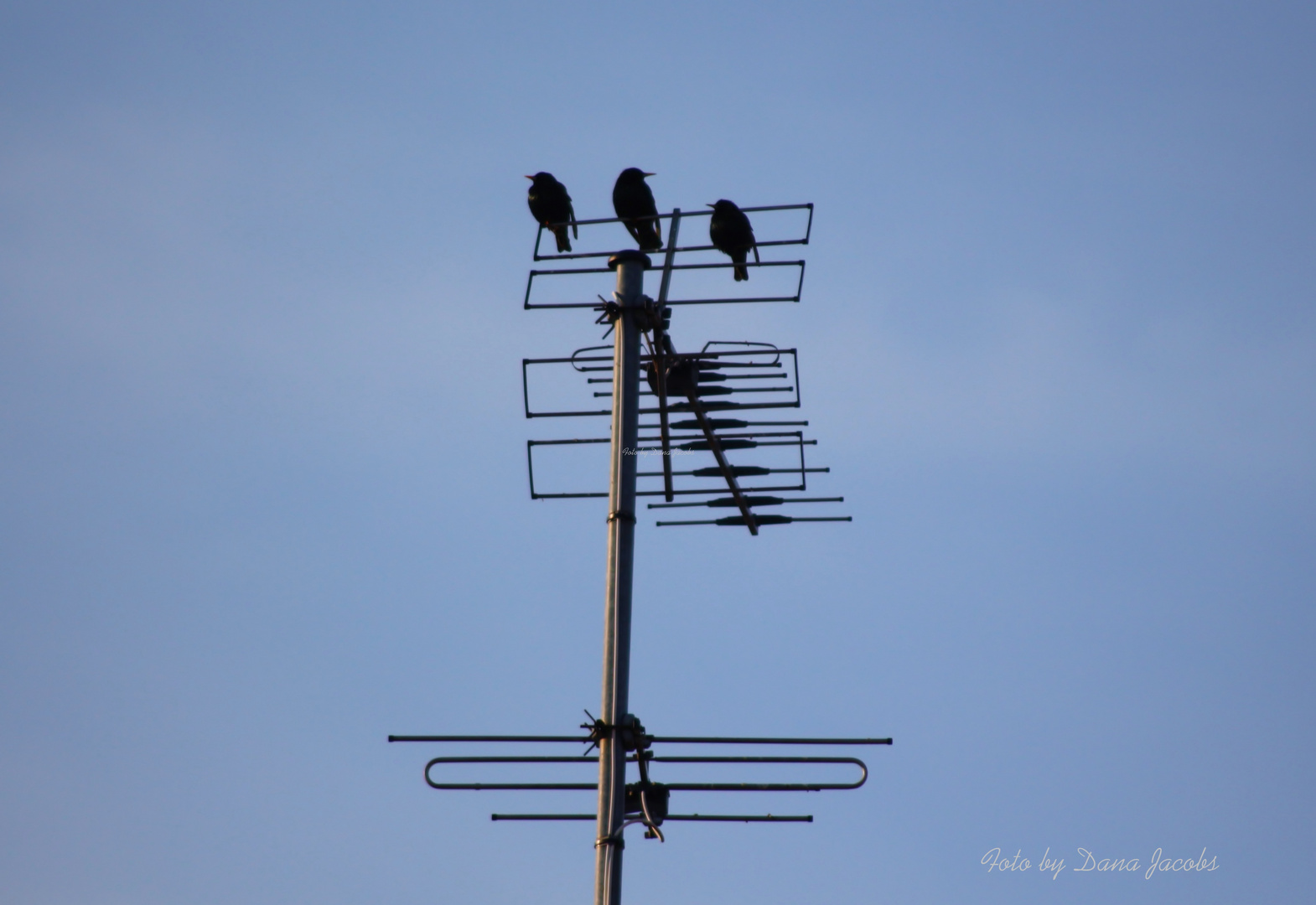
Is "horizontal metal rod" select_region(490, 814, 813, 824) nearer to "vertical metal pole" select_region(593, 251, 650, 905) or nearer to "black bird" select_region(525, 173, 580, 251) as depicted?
"vertical metal pole" select_region(593, 251, 650, 905)

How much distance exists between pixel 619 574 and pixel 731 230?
10.0 ft

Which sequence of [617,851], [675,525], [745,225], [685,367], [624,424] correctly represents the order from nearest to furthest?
[617,851] < [624,424] < [685,367] < [675,525] < [745,225]

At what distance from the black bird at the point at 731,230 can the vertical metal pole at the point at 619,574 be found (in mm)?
1545

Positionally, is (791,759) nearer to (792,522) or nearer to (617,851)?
(617,851)

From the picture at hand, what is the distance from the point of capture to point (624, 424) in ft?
22.5

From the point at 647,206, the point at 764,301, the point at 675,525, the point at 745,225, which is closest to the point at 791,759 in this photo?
the point at 675,525

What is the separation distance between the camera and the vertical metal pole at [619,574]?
634cm

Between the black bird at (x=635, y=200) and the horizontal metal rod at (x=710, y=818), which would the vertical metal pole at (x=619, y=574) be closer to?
the horizontal metal rod at (x=710, y=818)

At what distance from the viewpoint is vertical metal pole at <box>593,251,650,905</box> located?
6340 millimetres

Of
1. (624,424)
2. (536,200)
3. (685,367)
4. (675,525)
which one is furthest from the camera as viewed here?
(536,200)

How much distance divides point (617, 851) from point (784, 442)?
2.37 meters

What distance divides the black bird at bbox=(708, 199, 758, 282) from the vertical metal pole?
5.07 feet

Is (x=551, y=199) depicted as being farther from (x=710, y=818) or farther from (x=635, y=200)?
(x=710, y=818)

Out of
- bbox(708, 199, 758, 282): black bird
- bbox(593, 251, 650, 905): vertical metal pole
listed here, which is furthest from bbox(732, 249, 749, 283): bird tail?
bbox(593, 251, 650, 905): vertical metal pole
